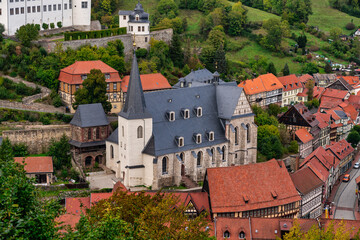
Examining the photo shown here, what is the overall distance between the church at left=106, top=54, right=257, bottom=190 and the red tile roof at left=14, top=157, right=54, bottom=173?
23.2ft

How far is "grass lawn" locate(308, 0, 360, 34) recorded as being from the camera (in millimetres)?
156750

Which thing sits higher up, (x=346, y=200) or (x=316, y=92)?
(x=316, y=92)

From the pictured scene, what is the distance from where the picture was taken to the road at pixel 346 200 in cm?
6981

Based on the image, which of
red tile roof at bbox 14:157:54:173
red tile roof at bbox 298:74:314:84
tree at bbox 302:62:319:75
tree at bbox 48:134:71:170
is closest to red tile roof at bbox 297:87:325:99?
red tile roof at bbox 298:74:314:84

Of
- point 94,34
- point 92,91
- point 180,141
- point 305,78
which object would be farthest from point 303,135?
point 94,34

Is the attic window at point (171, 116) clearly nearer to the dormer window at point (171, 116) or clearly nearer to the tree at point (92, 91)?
the dormer window at point (171, 116)

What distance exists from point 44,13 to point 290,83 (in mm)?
42812

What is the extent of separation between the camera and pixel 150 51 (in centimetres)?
9412

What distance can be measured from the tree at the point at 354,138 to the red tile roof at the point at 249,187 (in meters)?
36.5

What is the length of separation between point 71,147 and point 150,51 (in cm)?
2879

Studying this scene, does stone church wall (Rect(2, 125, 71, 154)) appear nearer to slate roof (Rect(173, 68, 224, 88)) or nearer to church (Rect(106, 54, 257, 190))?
church (Rect(106, 54, 257, 190))

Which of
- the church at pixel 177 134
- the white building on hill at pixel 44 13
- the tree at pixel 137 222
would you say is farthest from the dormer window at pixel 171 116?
the white building on hill at pixel 44 13

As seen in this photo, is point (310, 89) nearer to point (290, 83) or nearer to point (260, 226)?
point (290, 83)

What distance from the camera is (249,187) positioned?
61219 mm
